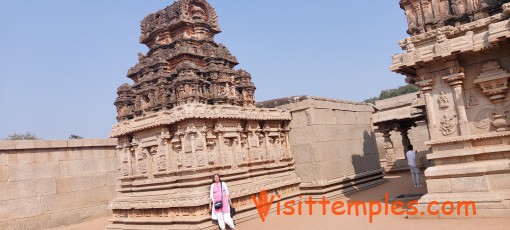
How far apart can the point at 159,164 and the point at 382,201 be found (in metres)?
6.53

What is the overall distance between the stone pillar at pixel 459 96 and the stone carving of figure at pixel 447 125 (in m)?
0.17

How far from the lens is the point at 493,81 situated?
7664mm

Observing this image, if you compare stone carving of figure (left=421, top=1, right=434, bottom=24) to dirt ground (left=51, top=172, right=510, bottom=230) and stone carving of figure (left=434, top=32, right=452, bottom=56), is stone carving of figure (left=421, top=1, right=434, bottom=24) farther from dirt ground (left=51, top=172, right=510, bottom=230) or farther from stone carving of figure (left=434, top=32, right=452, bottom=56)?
dirt ground (left=51, top=172, right=510, bottom=230)

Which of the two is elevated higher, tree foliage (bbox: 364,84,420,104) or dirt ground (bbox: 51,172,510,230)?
tree foliage (bbox: 364,84,420,104)

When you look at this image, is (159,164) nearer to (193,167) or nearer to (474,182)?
(193,167)

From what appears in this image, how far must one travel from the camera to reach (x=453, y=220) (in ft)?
24.0

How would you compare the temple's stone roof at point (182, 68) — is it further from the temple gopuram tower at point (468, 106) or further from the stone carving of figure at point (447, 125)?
the stone carving of figure at point (447, 125)

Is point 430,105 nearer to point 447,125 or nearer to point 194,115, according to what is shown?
point 447,125

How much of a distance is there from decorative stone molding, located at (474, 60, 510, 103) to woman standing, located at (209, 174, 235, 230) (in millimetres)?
6290

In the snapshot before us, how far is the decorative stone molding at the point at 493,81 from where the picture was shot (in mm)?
7574

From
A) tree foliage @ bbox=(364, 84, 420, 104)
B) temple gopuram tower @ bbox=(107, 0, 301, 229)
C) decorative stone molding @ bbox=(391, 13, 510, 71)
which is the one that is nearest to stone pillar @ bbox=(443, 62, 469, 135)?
decorative stone molding @ bbox=(391, 13, 510, 71)

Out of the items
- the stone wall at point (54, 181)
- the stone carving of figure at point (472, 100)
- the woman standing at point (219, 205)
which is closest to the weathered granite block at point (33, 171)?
the stone wall at point (54, 181)

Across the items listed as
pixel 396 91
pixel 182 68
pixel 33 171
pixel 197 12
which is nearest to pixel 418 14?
pixel 182 68

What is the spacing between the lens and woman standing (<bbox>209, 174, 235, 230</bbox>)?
873 centimetres
